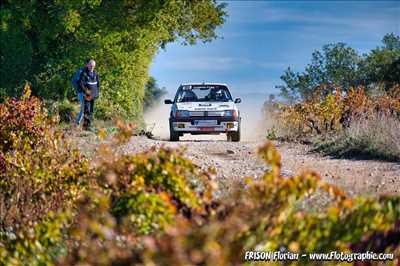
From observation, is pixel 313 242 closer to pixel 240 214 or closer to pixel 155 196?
pixel 240 214

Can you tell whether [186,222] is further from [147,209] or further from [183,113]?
[183,113]

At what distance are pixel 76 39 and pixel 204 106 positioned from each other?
5.74 m

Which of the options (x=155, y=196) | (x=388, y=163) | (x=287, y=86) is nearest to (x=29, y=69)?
(x=388, y=163)

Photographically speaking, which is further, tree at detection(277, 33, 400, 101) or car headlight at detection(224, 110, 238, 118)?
tree at detection(277, 33, 400, 101)

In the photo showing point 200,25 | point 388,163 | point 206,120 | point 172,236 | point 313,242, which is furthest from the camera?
point 200,25

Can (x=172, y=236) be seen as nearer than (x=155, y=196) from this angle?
Yes

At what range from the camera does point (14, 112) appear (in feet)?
35.4

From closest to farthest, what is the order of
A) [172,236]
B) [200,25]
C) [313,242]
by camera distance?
[172,236]
[313,242]
[200,25]

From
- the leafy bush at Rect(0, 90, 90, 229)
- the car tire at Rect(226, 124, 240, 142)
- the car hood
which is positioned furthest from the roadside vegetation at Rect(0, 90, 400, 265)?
the car tire at Rect(226, 124, 240, 142)

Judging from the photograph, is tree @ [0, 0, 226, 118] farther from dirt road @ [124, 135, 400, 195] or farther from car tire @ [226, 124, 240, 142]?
dirt road @ [124, 135, 400, 195]

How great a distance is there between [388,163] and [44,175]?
9367 millimetres

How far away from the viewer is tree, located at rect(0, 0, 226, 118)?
24969mm

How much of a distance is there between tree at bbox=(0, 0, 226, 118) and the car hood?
14.3 feet

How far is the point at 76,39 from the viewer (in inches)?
1027
